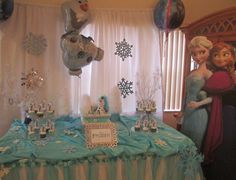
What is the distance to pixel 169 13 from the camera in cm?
222

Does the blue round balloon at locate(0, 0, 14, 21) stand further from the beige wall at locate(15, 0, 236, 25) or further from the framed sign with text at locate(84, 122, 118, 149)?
the framed sign with text at locate(84, 122, 118, 149)

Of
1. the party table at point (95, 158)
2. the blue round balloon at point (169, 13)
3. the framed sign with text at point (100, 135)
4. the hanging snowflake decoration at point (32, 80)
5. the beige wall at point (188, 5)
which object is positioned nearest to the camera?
the party table at point (95, 158)

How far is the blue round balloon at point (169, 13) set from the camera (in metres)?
2.22

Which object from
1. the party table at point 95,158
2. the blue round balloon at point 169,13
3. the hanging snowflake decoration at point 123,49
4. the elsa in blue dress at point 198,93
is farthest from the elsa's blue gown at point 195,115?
the hanging snowflake decoration at point 123,49

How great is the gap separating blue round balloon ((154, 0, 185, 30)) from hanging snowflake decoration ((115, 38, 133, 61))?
0.36 m

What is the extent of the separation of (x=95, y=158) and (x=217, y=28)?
1.38 metres

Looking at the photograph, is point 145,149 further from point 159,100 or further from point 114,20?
point 114,20

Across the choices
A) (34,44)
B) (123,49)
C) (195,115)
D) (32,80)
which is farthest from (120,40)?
(195,115)

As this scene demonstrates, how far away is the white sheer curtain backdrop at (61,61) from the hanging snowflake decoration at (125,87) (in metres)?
0.04

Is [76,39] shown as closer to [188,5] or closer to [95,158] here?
[95,158]

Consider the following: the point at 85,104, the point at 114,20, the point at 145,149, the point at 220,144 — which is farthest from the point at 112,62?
the point at 220,144

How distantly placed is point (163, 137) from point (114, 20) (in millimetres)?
1173

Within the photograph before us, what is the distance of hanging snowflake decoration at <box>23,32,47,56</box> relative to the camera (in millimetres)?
2256

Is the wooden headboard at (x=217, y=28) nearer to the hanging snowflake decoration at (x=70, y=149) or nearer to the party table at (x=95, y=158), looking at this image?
the party table at (x=95, y=158)
